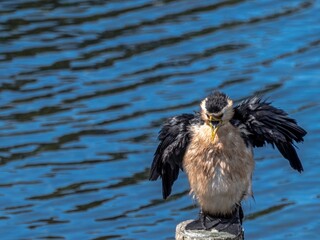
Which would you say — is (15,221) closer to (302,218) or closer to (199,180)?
(302,218)

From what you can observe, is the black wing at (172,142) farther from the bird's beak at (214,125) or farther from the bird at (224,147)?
the bird's beak at (214,125)

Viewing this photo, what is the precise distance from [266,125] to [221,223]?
0.80m

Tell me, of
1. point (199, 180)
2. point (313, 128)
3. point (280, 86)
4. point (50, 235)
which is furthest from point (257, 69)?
point (199, 180)

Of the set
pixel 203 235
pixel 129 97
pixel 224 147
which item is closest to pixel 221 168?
pixel 224 147

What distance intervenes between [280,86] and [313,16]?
2.36 m

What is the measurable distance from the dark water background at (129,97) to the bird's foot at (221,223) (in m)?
3.80

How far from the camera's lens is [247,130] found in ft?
31.6

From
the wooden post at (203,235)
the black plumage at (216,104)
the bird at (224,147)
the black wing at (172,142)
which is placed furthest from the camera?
the black wing at (172,142)

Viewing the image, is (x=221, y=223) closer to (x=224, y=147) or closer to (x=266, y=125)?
(x=224, y=147)

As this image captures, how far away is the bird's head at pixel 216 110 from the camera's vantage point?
30.5 ft

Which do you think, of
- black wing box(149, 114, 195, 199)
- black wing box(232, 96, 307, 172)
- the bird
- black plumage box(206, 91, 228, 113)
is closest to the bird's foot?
the bird

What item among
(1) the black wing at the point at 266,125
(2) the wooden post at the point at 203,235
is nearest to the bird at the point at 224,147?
(1) the black wing at the point at 266,125

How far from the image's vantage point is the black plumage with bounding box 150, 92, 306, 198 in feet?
31.1

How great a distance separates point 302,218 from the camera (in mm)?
13805
